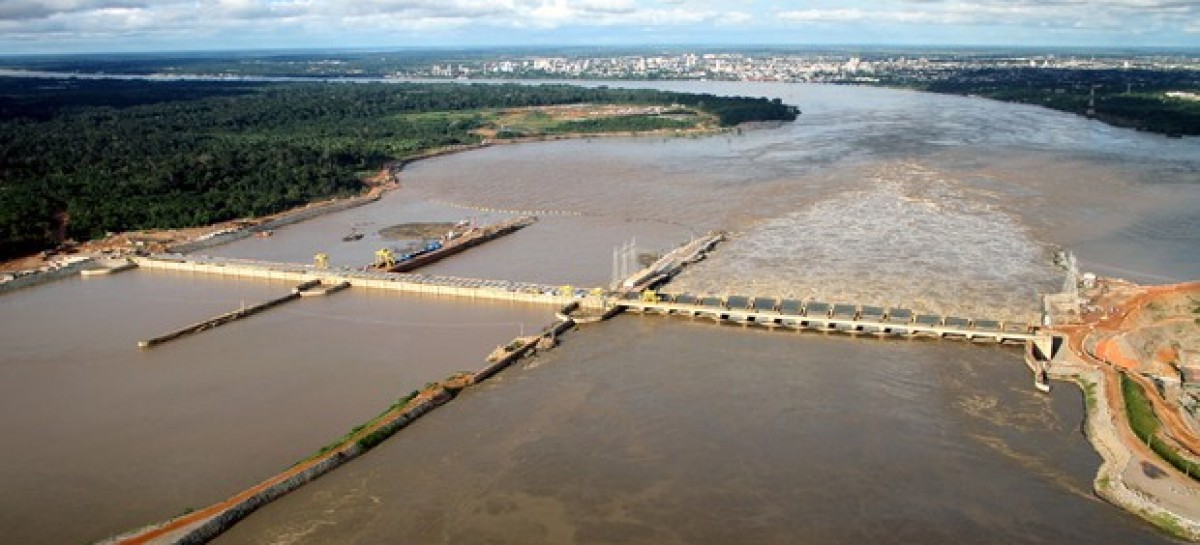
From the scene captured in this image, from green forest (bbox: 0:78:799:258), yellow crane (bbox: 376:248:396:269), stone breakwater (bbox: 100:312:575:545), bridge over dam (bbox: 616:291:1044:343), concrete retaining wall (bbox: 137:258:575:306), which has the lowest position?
stone breakwater (bbox: 100:312:575:545)

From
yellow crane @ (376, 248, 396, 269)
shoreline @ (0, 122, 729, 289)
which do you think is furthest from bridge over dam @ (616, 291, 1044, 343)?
shoreline @ (0, 122, 729, 289)

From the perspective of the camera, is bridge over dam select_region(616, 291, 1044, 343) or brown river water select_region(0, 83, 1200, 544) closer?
brown river water select_region(0, 83, 1200, 544)

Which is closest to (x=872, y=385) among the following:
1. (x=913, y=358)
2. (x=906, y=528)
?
(x=913, y=358)

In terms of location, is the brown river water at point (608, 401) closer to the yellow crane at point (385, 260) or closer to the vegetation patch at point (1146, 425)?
the vegetation patch at point (1146, 425)

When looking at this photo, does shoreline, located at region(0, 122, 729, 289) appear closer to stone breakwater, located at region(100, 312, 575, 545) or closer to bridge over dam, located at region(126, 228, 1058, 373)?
bridge over dam, located at region(126, 228, 1058, 373)

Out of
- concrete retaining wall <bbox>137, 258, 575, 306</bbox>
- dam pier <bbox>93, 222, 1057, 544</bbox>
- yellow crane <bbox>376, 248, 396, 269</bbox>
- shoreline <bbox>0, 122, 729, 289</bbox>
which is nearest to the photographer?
dam pier <bbox>93, 222, 1057, 544</bbox>

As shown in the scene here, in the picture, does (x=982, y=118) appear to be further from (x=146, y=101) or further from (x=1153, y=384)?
(x=146, y=101)

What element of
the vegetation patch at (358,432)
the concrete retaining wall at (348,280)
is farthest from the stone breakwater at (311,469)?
the concrete retaining wall at (348,280)
